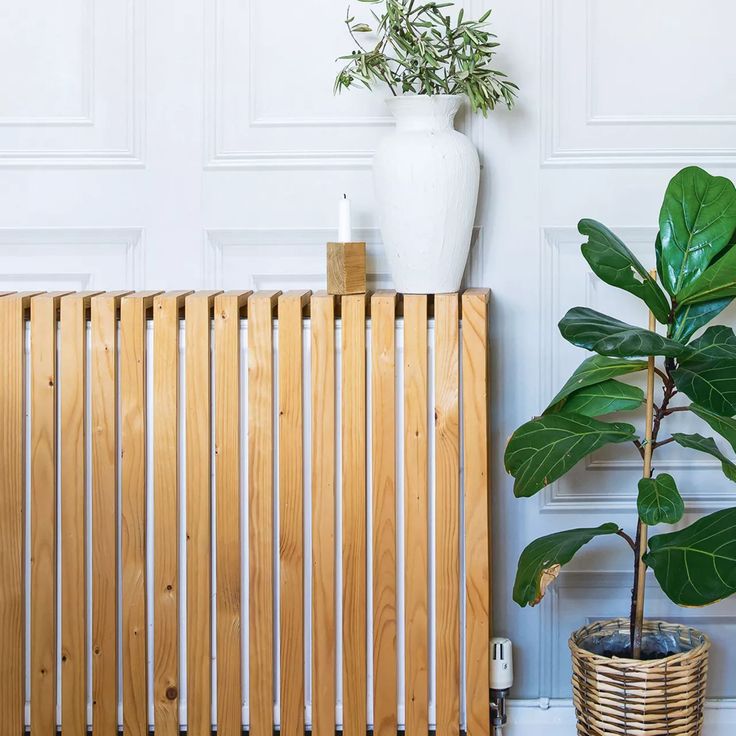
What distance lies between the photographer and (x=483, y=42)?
5.80ft

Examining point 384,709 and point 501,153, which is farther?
point 501,153

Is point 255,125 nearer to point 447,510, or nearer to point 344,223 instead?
point 344,223

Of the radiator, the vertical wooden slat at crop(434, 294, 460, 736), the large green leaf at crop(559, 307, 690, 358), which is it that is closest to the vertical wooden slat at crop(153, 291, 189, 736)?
the radiator

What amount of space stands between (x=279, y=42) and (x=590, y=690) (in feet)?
4.42

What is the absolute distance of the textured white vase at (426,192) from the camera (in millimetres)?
1747

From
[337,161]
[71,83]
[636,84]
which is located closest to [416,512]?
[337,161]

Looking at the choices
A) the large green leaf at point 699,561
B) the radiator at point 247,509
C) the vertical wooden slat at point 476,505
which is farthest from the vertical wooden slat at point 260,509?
the large green leaf at point 699,561

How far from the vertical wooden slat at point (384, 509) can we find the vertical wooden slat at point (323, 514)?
0.08 metres

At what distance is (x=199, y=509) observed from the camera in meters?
1.79

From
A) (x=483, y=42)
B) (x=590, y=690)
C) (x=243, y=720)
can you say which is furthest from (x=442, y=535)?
(x=483, y=42)

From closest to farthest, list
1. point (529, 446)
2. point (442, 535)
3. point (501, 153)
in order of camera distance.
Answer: point (529, 446) → point (442, 535) → point (501, 153)

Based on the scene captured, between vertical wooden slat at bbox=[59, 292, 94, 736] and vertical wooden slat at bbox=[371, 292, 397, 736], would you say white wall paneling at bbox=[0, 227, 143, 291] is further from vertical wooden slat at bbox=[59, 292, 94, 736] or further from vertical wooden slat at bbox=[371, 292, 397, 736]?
vertical wooden slat at bbox=[371, 292, 397, 736]

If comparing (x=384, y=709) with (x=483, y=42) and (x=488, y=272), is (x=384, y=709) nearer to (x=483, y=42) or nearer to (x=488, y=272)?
(x=488, y=272)

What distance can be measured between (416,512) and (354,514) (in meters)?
0.11
